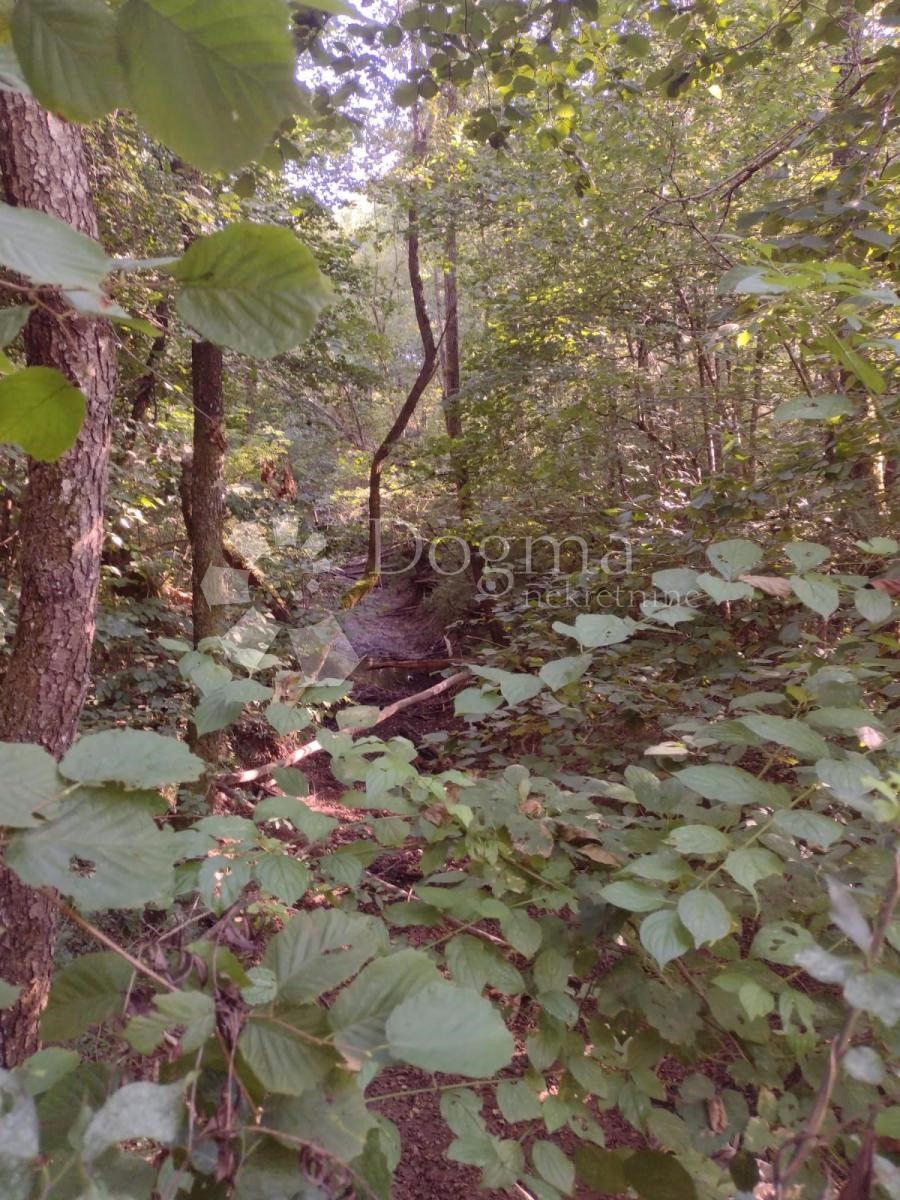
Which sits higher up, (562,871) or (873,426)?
(873,426)

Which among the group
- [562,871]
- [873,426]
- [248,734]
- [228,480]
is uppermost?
[228,480]

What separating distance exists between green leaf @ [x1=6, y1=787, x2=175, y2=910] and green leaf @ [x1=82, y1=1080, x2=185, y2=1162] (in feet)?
0.37

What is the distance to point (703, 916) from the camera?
76 centimetres

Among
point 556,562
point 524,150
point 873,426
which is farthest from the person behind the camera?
point 524,150

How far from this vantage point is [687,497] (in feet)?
11.8

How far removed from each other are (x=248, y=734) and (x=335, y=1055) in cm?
519

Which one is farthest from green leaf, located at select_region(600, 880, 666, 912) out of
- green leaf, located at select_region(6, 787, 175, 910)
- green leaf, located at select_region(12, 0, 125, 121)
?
green leaf, located at select_region(12, 0, 125, 121)

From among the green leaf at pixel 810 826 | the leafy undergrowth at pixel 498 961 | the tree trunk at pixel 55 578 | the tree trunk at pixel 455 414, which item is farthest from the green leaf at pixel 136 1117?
the tree trunk at pixel 455 414

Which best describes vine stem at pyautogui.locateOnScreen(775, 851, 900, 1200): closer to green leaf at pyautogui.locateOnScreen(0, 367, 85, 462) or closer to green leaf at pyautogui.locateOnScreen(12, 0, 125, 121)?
green leaf at pyautogui.locateOnScreen(0, 367, 85, 462)

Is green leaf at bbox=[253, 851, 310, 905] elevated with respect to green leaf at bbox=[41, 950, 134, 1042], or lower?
lower

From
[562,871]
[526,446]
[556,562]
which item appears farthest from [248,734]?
[562,871]

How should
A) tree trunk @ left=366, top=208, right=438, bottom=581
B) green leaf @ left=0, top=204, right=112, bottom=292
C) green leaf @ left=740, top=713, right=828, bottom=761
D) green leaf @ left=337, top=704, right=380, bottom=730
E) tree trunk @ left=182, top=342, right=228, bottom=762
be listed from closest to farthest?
green leaf @ left=0, top=204, right=112, bottom=292 < green leaf @ left=740, top=713, right=828, bottom=761 < green leaf @ left=337, top=704, right=380, bottom=730 < tree trunk @ left=182, top=342, right=228, bottom=762 < tree trunk @ left=366, top=208, right=438, bottom=581

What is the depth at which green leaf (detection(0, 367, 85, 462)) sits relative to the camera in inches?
15.3

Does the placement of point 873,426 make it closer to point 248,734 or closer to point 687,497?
point 687,497
